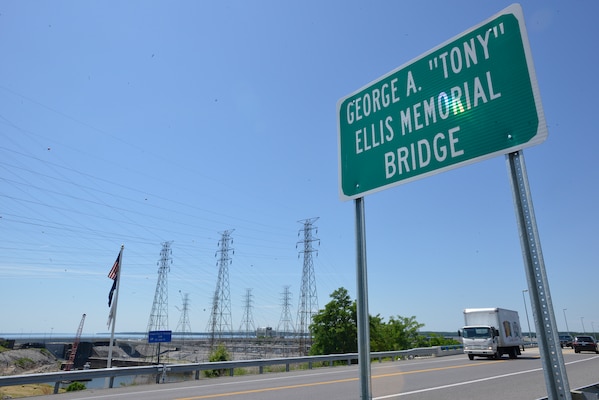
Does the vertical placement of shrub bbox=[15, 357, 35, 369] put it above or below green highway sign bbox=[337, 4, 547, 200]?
below

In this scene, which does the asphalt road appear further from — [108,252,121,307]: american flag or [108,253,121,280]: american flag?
[108,253,121,280]: american flag

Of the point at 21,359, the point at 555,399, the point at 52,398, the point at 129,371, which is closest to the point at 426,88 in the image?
the point at 555,399

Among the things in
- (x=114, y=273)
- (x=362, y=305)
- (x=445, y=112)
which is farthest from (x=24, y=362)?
(x=445, y=112)

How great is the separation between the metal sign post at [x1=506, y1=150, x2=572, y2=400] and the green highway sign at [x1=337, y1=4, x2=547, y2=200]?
0.31m

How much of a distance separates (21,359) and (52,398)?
195 ft

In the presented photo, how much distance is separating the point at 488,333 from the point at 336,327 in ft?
70.8

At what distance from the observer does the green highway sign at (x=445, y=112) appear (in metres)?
2.00

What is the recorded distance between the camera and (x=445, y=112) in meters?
2.39

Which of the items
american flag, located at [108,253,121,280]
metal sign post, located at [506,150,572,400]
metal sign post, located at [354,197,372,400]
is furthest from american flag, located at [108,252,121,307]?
metal sign post, located at [506,150,572,400]

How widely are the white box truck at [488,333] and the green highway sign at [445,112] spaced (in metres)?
26.5

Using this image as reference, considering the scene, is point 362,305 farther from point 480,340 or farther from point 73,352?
point 73,352

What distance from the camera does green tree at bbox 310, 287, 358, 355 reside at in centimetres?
4278

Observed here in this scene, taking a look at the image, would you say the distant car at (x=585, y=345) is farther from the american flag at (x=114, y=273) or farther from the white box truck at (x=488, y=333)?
the american flag at (x=114, y=273)

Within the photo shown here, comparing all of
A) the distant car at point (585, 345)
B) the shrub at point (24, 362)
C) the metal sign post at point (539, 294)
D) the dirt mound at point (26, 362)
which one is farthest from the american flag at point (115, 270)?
the shrub at point (24, 362)
